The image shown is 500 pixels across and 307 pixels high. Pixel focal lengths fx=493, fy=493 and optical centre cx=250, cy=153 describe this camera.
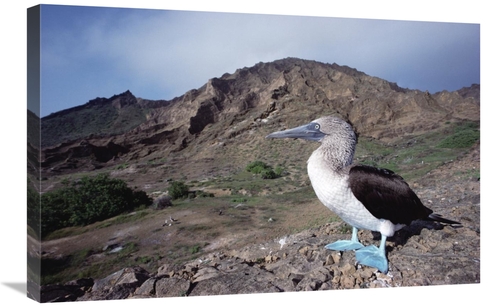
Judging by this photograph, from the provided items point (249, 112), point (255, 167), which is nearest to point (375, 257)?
point (255, 167)

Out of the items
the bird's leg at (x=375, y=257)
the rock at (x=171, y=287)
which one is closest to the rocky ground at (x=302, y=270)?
the rock at (x=171, y=287)

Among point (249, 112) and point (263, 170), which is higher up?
point (249, 112)

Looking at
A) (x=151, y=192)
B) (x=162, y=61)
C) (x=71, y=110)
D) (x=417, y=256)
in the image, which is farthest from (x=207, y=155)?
(x=417, y=256)

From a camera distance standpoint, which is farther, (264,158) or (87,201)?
(264,158)

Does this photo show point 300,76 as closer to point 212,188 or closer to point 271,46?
point 271,46

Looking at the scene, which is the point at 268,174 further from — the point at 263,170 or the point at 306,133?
the point at 306,133

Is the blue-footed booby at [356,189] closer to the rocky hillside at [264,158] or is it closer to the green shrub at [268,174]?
the rocky hillside at [264,158]

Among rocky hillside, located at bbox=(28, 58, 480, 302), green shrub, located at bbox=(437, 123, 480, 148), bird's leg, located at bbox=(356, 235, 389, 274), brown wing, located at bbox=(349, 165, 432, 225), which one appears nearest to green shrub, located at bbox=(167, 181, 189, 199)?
rocky hillside, located at bbox=(28, 58, 480, 302)
